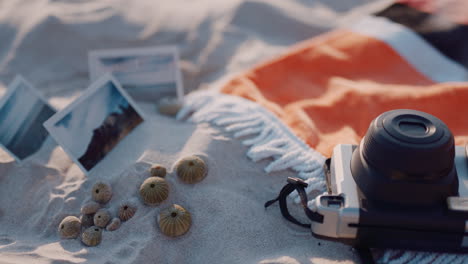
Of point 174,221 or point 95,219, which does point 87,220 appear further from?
point 174,221

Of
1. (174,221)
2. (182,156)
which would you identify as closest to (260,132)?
(182,156)

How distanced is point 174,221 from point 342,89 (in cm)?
116

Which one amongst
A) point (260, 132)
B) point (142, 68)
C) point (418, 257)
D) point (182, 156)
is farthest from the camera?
point (142, 68)

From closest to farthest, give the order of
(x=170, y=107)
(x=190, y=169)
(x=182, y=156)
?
(x=190, y=169) → (x=182, y=156) → (x=170, y=107)

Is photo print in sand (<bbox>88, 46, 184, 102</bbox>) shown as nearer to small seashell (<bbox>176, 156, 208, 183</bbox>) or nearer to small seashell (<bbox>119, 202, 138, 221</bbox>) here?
small seashell (<bbox>176, 156, 208, 183</bbox>)

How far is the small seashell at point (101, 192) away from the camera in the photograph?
1.65 meters

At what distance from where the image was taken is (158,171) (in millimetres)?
1689

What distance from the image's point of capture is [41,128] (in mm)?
2016

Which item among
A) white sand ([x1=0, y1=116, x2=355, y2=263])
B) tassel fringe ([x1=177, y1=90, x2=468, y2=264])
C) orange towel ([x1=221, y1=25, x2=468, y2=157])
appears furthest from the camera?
orange towel ([x1=221, y1=25, x2=468, y2=157])

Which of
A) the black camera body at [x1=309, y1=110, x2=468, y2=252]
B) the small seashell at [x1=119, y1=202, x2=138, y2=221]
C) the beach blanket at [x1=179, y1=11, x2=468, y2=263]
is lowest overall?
the small seashell at [x1=119, y1=202, x2=138, y2=221]

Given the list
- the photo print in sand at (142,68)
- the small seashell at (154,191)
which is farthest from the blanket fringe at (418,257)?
the photo print in sand at (142,68)

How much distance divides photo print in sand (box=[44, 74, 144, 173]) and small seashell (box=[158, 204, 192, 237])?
0.48 m

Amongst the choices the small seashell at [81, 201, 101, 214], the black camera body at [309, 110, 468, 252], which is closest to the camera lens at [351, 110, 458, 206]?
the black camera body at [309, 110, 468, 252]

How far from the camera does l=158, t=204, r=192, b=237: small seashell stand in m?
1.52
